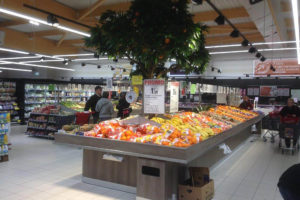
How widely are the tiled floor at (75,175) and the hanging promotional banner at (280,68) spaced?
8.43 metres

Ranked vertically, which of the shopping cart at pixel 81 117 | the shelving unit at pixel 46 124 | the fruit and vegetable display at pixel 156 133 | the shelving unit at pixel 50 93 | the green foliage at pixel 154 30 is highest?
the green foliage at pixel 154 30

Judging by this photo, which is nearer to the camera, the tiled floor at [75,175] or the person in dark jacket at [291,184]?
the person in dark jacket at [291,184]

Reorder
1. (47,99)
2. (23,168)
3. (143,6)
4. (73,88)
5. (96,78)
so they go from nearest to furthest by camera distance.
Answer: (143,6)
(23,168)
(47,99)
(73,88)
(96,78)

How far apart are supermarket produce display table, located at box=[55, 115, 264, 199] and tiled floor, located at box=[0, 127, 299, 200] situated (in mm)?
231

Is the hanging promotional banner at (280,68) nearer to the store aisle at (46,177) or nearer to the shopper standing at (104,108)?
the shopper standing at (104,108)

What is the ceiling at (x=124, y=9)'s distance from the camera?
795cm

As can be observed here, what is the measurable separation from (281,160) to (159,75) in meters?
4.29

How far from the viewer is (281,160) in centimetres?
675

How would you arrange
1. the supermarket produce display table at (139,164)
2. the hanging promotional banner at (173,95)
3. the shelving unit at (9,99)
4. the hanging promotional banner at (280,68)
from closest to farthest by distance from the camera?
the supermarket produce display table at (139,164) < the hanging promotional banner at (173,95) < the shelving unit at (9,99) < the hanging promotional banner at (280,68)

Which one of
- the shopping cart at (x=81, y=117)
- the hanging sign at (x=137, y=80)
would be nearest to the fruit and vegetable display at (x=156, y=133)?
the hanging sign at (x=137, y=80)

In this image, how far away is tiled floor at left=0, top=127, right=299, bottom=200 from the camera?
4191 mm

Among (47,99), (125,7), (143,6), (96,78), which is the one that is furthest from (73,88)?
(143,6)

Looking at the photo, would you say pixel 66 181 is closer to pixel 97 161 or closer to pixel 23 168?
pixel 97 161

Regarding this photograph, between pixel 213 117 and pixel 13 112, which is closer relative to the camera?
pixel 213 117
